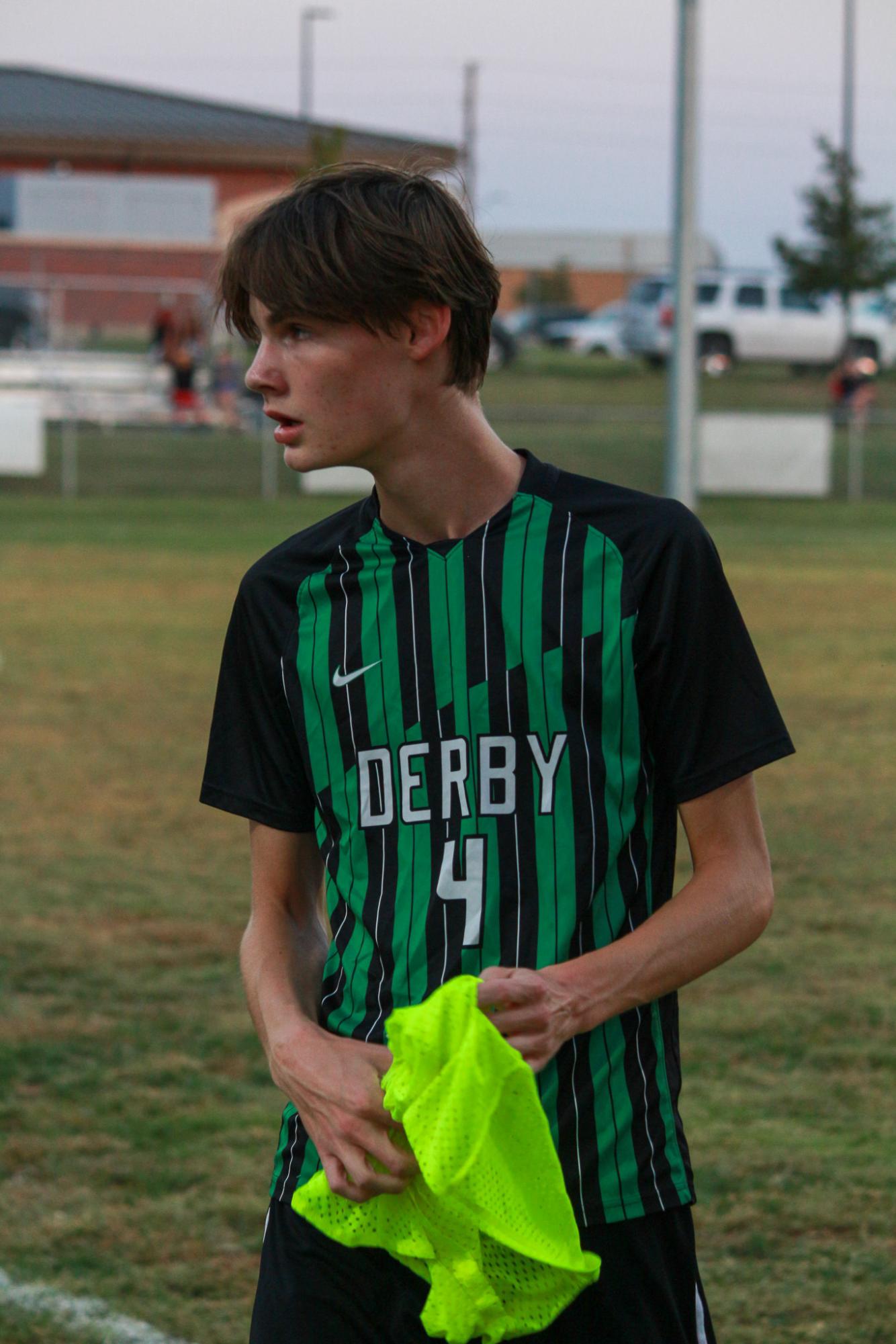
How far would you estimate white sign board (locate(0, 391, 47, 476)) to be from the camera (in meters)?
25.4

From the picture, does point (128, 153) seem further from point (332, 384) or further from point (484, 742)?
point (484, 742)

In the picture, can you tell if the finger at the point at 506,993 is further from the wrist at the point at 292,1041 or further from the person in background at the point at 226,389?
the person in background at the point at 226,389

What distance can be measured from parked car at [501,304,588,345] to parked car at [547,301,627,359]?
771 millimetres

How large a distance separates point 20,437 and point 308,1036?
24.3 m

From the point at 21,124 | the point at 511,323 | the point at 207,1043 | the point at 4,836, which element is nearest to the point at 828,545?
the point at 4,836

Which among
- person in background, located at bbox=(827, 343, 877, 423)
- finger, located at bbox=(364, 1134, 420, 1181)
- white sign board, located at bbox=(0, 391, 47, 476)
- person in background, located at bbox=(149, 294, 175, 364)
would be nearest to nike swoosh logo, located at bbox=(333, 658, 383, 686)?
finger, located at bbox=(364, 1134, 420, 1181)

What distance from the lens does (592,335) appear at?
54.5m

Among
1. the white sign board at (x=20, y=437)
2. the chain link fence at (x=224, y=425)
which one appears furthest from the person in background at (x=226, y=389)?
the white sign board at (x=20, y=437)

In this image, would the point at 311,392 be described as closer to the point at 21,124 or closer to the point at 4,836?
the point at 4,836

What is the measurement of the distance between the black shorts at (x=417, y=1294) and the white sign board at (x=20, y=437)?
24072mm

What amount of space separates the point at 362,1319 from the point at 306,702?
685 mm

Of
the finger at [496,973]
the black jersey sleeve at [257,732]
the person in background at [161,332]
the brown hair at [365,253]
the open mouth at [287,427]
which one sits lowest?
the finger at [496,973]

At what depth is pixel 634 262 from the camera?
257ft

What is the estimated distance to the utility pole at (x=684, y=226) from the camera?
2070cm
